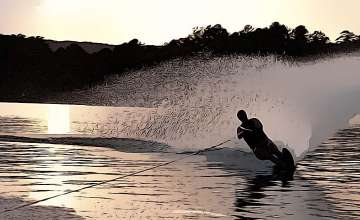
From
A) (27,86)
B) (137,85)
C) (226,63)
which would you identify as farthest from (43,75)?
(226,63)

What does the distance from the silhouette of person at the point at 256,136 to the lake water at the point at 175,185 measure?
1.86ft

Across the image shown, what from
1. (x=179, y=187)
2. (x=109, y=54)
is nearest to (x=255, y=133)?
(x=179, y=187)

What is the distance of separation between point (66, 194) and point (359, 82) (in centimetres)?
2316

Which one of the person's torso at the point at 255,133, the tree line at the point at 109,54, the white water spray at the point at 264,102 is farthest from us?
the tree line at the point at 109,54

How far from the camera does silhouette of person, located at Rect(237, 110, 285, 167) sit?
1988cm

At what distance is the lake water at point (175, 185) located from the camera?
A: 13.8 meters

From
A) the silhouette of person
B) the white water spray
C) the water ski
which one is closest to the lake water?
the water ski

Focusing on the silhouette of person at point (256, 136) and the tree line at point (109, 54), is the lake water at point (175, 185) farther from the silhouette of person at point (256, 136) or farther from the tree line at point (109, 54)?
the tree line at point (109, 54)

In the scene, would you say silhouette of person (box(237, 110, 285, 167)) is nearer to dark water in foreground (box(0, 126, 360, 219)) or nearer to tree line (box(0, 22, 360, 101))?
dark water in foreground (box(0, 126, 360, 219))

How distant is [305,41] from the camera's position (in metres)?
149

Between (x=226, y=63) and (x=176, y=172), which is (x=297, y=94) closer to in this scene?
(x=226, y=63)

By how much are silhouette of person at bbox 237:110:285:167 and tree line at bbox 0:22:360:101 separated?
93316mm

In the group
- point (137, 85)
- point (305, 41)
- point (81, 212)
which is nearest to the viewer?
point (81, 212)

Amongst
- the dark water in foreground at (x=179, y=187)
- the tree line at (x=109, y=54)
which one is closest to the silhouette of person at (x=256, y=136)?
the dark water in foreground at (x=179, y=187)
